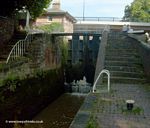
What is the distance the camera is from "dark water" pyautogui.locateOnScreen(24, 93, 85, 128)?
15898mm

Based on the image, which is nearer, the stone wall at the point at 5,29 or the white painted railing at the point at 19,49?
the white painted railing at the point at 19,49

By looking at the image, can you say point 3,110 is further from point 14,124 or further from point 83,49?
point 83,49

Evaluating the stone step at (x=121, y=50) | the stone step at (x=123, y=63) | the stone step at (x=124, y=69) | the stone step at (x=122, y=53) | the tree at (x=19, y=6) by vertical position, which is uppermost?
the tree at (x=19, y=6)

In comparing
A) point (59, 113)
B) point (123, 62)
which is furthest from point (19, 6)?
point (123, 62)

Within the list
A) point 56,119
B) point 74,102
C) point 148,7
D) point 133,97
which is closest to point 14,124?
point 56,119

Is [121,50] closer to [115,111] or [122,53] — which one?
[122,53]

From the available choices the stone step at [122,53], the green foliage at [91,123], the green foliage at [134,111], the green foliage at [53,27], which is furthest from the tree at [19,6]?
the green foliage at [91,123]

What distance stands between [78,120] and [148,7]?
56.1 m

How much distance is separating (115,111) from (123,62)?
723 cm

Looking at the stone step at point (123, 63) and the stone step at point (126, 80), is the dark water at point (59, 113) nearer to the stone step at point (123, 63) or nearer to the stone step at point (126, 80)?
the stone step at point (126, 80)

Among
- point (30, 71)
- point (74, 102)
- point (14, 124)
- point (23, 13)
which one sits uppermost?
point (23, 13)

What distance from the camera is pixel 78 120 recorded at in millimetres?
7938

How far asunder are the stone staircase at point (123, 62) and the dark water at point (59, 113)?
10.3 ft

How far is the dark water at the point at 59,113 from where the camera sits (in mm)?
15898
